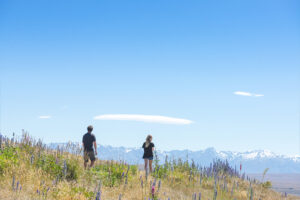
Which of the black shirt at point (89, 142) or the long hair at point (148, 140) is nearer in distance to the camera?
the black shirt at point (89, 142)

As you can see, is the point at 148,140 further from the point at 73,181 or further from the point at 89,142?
the point at 73,181

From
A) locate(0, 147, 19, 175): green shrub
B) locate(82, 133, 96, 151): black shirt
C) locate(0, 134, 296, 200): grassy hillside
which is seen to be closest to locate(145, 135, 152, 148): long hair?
locate(0, 134, 296, 200): grassy hillside

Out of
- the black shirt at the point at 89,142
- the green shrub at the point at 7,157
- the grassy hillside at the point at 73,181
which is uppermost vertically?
the black shirt at the point at 89,142

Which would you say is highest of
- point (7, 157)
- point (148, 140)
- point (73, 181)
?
point (148, 140)

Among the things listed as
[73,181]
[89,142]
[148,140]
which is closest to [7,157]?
[73,181]

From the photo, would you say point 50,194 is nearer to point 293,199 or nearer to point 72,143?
point 72,143

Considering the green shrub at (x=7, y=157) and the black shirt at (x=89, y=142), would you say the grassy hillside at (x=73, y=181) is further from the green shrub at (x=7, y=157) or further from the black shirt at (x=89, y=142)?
the black shirt at (x=89, y=142)

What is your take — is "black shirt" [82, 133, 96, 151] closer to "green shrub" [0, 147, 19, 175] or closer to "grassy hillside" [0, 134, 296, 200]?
"grassy hillside" [0, 134, 296, 200]

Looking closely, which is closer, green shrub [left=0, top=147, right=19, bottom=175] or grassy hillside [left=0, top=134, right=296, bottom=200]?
grassy hillside [left=0, top=134, right=296, bottom=200]

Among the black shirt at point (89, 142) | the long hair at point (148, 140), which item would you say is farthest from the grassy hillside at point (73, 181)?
the black shirt at point (89, 142)

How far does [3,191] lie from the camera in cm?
760

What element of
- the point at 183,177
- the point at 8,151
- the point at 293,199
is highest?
the point at 8,151

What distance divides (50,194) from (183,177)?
6.70 metres

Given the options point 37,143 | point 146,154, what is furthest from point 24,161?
point 146,154
